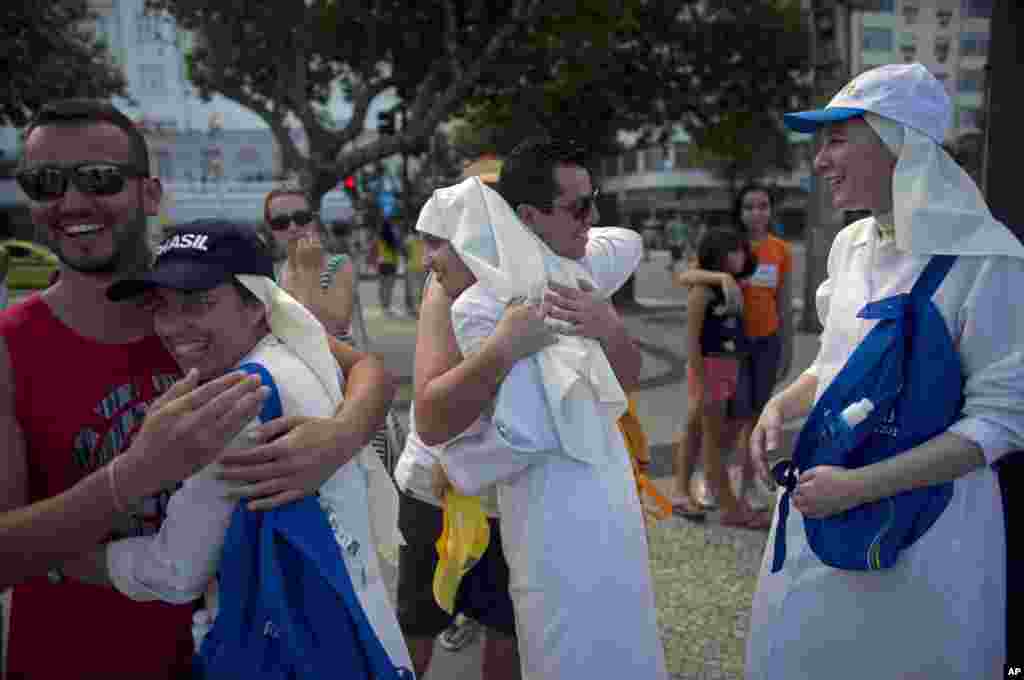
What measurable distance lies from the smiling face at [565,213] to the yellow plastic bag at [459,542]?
77cm

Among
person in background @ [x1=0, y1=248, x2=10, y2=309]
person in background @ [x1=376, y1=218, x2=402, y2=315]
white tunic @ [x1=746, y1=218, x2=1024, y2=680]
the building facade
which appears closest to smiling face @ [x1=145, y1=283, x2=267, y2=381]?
white tunic @ [x1=746, y1=218, x2=1024, y2=680]

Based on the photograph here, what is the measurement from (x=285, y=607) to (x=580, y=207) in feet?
4.28

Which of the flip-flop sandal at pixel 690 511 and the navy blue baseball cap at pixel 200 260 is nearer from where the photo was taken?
the navy blue baseball cap at pixel 200 260

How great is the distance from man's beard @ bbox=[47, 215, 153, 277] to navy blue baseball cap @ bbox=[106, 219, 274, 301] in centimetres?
8

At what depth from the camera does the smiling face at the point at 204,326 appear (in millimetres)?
1647

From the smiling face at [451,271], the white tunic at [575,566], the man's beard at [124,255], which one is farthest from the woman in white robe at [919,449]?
the man's beard at [124,255]

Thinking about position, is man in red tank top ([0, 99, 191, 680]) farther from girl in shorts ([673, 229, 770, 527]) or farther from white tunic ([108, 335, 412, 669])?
girl in shorts ([673, 229, 770, 527])

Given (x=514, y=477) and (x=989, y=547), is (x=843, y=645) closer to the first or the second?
(x=989, y=547)

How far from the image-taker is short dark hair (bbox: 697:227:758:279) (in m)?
4.95

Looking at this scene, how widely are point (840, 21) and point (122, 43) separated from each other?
45615 mm

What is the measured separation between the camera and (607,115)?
51.8 feet

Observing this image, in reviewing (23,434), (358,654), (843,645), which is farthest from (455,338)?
(843,645)

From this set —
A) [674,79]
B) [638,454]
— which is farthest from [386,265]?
[638,454]

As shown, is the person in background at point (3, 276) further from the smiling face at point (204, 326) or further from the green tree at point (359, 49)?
the green tree at point (359, 49)
